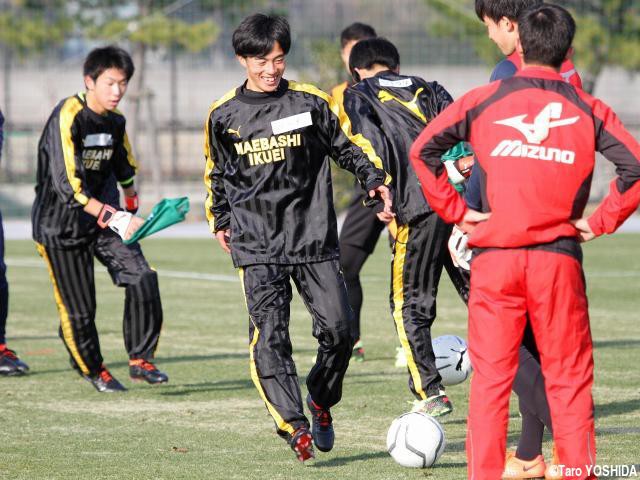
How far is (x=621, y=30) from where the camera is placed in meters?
31.2

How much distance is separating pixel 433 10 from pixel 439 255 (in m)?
25.9

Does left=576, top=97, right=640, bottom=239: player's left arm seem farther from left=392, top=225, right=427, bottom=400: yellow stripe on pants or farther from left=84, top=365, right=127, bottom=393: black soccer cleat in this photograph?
left=84, top=365, right=127, bottom=393: black soccer cleat

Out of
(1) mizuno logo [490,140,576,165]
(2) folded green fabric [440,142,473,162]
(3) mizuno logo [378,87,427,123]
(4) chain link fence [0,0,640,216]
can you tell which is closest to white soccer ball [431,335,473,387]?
(2) folded green fabric [440,142,473,162]

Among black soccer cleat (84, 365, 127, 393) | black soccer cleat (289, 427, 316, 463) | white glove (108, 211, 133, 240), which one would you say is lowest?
black soccer cleat (84, 365, 127, 393)

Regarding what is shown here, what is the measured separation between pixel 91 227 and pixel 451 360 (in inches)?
101

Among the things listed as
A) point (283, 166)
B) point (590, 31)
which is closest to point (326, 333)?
point (283, 166)

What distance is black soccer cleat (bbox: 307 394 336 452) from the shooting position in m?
6.31

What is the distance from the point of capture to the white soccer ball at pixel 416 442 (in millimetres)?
5848

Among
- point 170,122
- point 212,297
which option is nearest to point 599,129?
point 212,297

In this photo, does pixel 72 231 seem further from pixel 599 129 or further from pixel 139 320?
pixel 599 129

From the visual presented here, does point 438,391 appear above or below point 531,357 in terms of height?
below

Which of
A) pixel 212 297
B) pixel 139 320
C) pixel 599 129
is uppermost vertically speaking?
pixel 599 129

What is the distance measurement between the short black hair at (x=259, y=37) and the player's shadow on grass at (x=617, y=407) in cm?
277

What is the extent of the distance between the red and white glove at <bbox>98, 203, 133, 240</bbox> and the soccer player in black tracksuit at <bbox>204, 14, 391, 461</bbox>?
1656 millimetres
